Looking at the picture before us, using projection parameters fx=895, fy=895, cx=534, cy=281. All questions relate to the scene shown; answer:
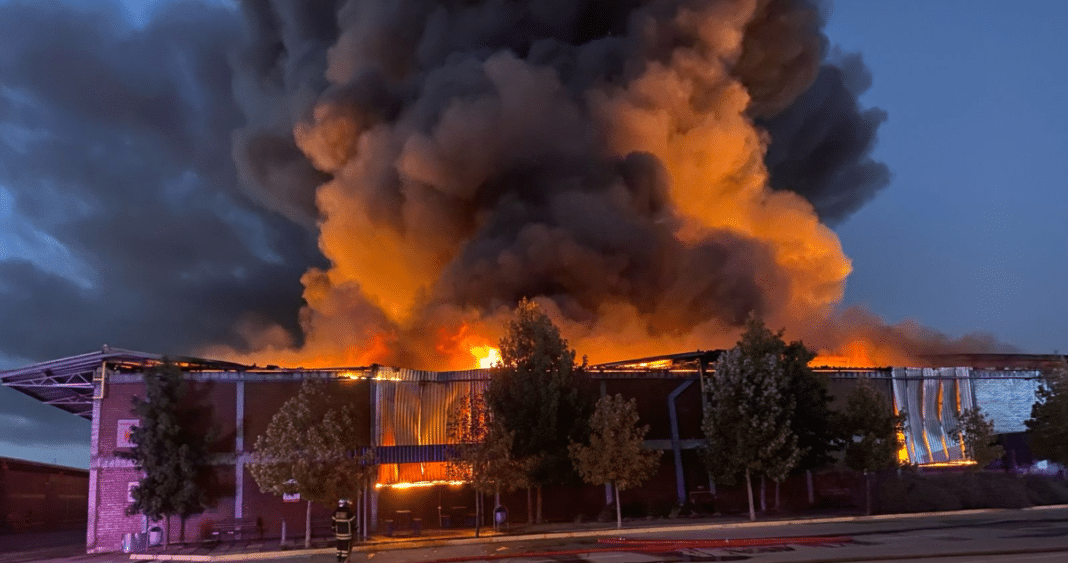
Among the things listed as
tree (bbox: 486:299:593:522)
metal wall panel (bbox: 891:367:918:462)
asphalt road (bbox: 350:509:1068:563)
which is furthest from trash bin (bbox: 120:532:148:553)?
metal wall panel (bbox: 891:367:918:462)

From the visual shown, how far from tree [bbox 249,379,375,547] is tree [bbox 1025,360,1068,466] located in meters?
25.6

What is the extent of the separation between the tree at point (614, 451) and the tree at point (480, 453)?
81.7 inches

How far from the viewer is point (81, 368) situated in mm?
28094

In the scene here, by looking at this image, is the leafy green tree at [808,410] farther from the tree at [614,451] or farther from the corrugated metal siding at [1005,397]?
the corrugated metal siding at [1005,397]

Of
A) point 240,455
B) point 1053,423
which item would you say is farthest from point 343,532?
point 1053,423

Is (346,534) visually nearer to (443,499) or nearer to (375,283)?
(443,499)

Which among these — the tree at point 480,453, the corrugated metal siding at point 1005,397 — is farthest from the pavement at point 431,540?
the corrugated metal siding at point 1005,397

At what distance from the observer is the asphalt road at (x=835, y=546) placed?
17.0 meters

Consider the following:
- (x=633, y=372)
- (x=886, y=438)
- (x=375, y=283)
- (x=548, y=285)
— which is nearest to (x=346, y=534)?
(x=633, y=372)

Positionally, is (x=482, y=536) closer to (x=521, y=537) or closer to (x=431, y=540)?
(x=521, y=537)

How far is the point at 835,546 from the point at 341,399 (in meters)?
15.7

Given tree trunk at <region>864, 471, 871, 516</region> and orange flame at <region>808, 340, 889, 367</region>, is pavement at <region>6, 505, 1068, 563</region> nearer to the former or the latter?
tree trunk at <region>864, 471, 871, 516</region>

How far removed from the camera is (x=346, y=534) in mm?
18359

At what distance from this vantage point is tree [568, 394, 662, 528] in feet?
85.0
